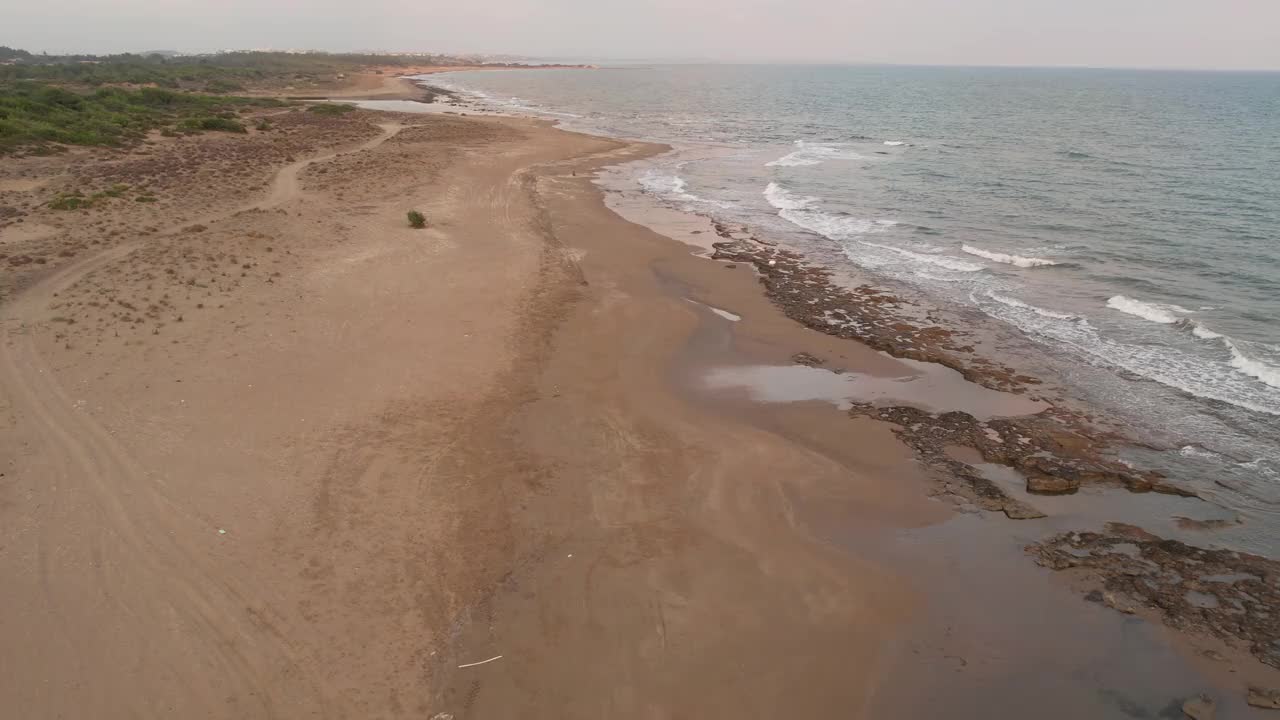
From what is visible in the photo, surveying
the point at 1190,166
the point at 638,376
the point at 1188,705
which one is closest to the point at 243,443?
the point at 638,376

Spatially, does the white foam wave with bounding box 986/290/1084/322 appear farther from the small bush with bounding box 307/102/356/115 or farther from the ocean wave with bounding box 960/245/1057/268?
the small bush with bounding box 307/102/356/115

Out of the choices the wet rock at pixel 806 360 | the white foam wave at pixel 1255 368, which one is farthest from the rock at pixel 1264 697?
the white foam wave at pixel 1255 368

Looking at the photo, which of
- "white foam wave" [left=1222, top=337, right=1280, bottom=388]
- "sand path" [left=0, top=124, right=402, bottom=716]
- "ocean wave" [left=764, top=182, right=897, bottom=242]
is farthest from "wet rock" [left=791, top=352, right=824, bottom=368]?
"ocean wave" [left=764, top=182, right=897, bottom=242]

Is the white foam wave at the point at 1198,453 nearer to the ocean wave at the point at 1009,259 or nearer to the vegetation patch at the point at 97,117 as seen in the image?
the ocean wave at the point at 1009,259

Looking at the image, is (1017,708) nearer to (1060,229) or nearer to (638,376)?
(638,376)

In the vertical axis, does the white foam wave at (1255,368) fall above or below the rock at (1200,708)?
above

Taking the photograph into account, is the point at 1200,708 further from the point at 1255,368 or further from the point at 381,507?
the point at 1255,368
